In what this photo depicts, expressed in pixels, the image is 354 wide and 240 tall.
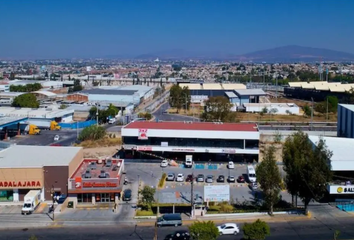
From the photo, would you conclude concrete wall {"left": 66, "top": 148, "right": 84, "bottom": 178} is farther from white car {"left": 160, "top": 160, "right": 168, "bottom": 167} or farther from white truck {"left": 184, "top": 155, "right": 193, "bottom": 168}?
white truck {"left": 184, "top": 155, "right": 193, "bottom": 168}

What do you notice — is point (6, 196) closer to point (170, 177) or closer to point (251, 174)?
point (170, 177)

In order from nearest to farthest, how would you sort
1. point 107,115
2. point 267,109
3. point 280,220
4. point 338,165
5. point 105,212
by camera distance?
1. point 280,220
2. point 105,212
3. point 338,165
4. point 107,115
5. point 267,109

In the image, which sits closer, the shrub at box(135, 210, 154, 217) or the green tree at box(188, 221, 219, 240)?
the green tree at box(188, 221, 219, 240)

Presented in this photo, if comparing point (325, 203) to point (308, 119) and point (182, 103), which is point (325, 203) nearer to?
point (308, 119)

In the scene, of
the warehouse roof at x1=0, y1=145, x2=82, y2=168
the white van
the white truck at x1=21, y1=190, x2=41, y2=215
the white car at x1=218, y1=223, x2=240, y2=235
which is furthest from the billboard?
the white truck at x1=21, y1=190, x2=41, y2=215

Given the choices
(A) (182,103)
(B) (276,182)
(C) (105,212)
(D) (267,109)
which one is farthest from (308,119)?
(C) (105,212)

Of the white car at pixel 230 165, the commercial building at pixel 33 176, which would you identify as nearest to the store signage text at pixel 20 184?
the commercial building at pixel 33 176

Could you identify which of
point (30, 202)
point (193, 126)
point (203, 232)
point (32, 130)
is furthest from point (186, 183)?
point (32, 130)
